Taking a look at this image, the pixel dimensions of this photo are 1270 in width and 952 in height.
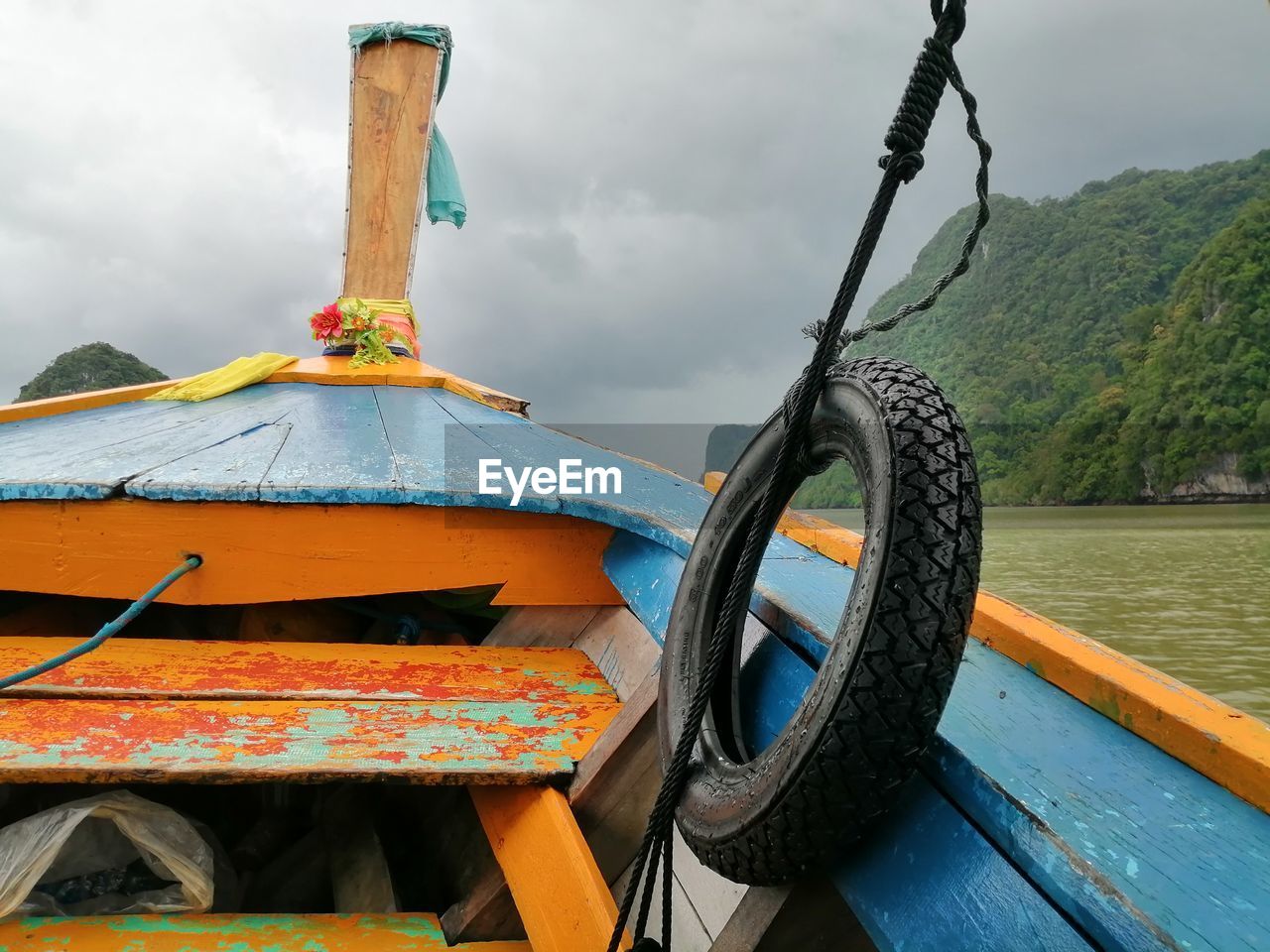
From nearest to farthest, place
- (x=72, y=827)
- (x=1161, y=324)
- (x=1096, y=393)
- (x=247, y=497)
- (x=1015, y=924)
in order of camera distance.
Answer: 1. (x=1015, y=924)
2. (x=72, y=827)
3. (x=247, y=497)
4. (x=1161, y=324)
5. (x=1096, y=393)

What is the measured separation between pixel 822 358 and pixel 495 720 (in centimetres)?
86

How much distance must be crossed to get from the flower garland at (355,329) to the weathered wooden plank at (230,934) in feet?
10.7

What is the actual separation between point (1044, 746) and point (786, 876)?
0.91 feet

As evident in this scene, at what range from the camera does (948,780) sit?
0.64m

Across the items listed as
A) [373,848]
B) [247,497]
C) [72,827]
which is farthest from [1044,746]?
[247,497]

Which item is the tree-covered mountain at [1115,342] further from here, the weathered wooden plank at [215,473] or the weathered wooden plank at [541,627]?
the weathered wooden plank at [215,473]

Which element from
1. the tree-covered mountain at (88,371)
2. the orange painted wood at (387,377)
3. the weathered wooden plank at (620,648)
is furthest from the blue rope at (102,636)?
the tree-covered mountain at (88,371)

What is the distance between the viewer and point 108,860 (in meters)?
1.23

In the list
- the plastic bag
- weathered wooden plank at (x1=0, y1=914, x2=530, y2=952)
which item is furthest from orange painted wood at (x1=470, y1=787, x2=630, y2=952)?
the plastic bag

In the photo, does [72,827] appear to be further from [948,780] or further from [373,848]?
[948,780]

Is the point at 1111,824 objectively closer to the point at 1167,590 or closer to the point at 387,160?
the point at 387,160

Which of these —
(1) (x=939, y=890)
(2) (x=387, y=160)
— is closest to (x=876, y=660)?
(1) (x=939, y=890)

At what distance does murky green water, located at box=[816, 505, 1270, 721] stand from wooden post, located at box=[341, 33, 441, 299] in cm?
310

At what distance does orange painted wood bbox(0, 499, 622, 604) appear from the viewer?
1734 mm
